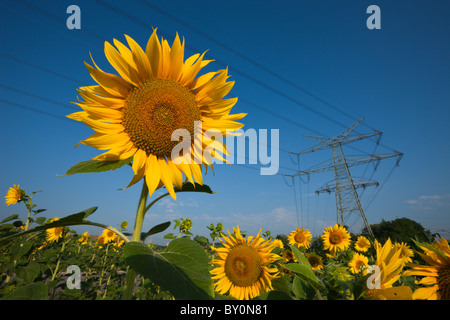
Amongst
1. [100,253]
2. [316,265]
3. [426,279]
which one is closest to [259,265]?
[426,279]

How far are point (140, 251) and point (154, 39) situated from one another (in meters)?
0.87

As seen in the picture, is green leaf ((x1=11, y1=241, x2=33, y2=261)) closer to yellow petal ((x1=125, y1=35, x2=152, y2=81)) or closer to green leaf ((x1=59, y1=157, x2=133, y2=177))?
green leaf ((x1=59, y1=157, x2=133, y2=177))

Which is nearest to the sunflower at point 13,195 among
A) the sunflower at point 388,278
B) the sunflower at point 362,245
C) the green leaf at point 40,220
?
the green leaf at point 40,220

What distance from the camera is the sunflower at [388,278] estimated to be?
2.50 ft

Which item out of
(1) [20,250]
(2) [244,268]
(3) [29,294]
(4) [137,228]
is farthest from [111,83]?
(2) [244,268]

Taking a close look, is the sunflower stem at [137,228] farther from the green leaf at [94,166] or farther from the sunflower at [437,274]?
the sunflower at [437,274]

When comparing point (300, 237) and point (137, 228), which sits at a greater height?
point (137, 228)

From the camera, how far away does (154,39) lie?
3.37 feet

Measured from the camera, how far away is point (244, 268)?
2.41 m

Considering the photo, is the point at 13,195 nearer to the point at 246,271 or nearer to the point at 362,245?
the point at 246,271

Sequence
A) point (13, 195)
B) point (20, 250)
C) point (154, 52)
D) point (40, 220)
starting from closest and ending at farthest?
point (154, 52)
point (20, 250)
point (40, 220)
point (13, 195)

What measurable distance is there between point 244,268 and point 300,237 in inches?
157

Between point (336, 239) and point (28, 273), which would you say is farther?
point (336, 239)

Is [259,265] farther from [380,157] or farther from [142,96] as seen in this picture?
[380,157]
